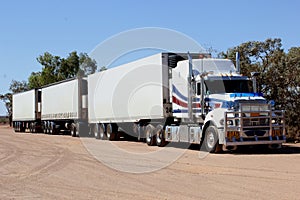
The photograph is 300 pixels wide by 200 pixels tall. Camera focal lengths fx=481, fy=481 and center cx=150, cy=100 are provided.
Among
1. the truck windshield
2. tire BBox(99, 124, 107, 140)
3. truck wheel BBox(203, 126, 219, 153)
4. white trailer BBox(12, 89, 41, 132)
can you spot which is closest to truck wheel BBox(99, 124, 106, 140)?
tire BBox(99, 124, 107, 140)

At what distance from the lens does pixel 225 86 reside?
1991 centimetres

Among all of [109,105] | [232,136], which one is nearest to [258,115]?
[232,136]

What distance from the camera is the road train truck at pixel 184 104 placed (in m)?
18.6

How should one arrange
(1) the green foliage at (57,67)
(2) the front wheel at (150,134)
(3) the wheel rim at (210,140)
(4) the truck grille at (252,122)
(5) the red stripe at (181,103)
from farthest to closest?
(1) the green foliage at (57,67)
(2) the front wheel at (150,134)
(5) the red stripe at (181,103)
(3) the wheel rim at (210,140)
(4) the truck grille at (252,122)

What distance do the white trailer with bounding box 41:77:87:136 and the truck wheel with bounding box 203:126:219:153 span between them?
56.2 ft

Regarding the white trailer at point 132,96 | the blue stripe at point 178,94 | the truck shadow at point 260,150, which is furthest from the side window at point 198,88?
the truck shadow at point 260,150

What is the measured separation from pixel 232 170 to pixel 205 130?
20.4 feet

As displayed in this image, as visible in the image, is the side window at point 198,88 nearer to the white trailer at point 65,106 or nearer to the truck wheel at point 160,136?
the truck wheel at point 160,136

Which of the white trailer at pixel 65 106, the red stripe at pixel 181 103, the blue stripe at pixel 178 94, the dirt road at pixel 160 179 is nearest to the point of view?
the dirt road at pixel 160 179

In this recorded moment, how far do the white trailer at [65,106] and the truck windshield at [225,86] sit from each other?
1691 cm

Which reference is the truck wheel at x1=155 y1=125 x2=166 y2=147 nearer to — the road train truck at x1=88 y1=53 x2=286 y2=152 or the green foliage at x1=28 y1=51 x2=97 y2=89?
the road train truck at x1=88 y1=53 x2=286 y2=152

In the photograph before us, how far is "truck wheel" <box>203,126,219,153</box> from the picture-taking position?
1894 centimetres

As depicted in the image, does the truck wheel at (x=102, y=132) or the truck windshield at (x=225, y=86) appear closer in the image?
the truck windshield at (x=225, y=86)

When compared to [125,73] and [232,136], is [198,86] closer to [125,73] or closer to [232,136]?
[232,136]
